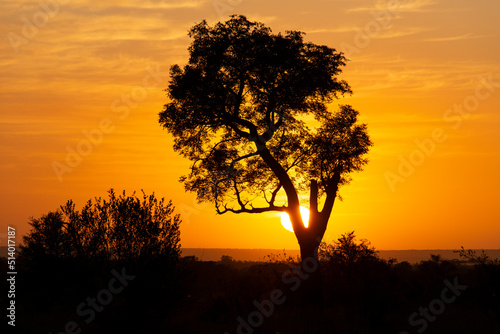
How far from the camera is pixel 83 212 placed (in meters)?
23.2

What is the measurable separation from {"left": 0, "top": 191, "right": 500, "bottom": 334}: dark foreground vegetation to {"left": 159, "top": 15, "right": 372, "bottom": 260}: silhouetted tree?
4.91m

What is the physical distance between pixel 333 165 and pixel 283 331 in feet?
44.0

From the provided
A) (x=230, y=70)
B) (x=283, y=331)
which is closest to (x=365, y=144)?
(x=230, y=70)

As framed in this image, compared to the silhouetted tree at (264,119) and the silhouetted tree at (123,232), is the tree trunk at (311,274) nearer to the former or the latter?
the silhouetted tree at (264,119)

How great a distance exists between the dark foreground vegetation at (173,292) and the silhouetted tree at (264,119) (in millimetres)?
4907

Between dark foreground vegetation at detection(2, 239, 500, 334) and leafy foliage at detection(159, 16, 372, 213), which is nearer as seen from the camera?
dark foreground vegetation at detection(2, 239, 500, 334)

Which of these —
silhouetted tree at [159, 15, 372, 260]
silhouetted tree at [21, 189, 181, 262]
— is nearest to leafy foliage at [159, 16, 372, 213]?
silhouetted tree at [159, 15, 372, 260]

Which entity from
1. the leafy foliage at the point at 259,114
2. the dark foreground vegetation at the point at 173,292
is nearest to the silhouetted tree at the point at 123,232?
the dark foreground vegetation at the point at 173,292

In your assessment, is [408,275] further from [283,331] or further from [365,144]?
[283,331]

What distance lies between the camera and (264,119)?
34.0m

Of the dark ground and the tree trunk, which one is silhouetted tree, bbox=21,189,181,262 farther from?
the tree trunk

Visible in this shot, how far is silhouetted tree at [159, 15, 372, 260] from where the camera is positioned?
107ft

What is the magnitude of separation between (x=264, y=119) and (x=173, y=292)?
15.2 meters

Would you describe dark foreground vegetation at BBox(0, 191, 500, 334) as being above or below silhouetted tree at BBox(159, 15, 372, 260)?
below
